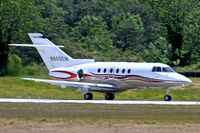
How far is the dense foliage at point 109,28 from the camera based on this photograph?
88306mm

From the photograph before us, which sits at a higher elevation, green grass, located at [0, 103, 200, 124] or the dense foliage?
the dense foliage

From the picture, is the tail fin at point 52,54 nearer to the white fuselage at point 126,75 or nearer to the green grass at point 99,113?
the white fuselage at point 126,75

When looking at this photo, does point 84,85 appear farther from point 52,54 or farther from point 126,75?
point 52,54

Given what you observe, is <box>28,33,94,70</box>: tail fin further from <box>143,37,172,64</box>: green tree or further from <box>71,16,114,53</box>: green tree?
<box>71,16,114,53</box>: green tree

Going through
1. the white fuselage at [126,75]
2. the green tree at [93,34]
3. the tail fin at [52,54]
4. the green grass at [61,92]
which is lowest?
the green grass at [61,92]

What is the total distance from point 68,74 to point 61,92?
8.09m

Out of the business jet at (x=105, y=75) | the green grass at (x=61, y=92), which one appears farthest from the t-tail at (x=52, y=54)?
the green grass at (x=61, y=92)

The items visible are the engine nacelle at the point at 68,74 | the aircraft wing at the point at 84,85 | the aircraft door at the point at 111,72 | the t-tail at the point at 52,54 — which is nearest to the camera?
the aircraft wing at the point at 84,85

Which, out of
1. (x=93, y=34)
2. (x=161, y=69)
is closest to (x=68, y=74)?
(x=161, y=69)

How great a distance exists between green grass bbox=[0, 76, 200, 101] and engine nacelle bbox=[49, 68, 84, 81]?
12.2 feet

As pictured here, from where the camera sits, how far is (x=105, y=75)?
46.7m

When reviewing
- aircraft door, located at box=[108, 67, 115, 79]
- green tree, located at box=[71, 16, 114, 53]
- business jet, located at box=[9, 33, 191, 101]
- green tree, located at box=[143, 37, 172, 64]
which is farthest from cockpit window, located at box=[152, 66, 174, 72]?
green tree, located at box=[71, 16, 114, 53]

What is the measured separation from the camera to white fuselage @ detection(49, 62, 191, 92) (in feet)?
143

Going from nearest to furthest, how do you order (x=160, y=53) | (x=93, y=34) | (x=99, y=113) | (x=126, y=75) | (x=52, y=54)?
(x=99, y=113) < (x=126, y=75) < (x=52, y=54) < (x=160, y=53) < (x=93, y=34)
